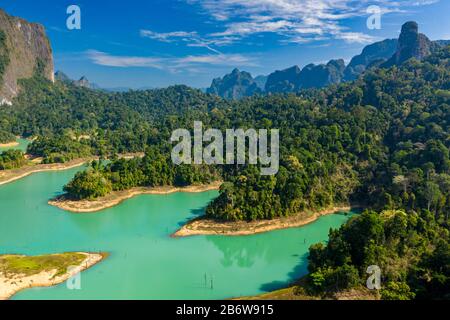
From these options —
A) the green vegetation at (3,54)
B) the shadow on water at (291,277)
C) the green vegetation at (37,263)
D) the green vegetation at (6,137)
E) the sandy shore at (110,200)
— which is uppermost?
the green vegetation at (3,54)

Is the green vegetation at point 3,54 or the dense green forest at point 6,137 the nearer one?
the dense green forest at point 6,137

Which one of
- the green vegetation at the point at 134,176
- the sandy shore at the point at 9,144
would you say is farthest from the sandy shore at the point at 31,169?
Answer: the sandy shore at the point at 9,144

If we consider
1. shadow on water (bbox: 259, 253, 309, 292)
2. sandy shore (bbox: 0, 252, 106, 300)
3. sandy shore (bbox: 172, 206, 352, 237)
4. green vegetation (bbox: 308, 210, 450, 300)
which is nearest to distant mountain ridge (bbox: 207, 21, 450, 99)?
sandy shore (bbox: 172, 206, 352, 237)

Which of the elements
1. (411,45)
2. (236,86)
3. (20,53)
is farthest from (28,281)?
(236,86)

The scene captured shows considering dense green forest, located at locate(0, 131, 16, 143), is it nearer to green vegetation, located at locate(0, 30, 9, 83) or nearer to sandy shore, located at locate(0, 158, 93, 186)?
sandy shore, located at locate(0, 158, 93, 186)

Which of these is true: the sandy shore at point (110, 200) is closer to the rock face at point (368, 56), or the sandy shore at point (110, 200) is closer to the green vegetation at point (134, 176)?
the green vegetation at point (134, 176)
